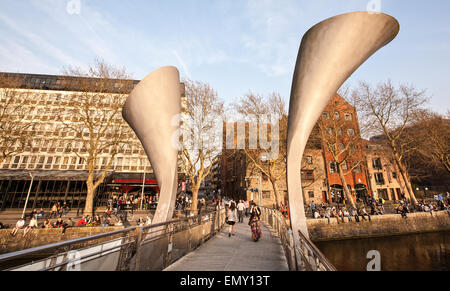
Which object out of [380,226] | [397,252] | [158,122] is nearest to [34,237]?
[158,122]

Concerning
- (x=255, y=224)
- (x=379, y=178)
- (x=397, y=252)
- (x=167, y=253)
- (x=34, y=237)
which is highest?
(x=379, y=178)

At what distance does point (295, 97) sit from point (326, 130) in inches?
775

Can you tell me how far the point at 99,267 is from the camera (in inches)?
112

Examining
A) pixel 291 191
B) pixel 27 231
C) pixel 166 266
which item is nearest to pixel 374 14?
pixel 291 191

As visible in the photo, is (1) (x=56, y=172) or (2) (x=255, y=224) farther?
(1) (x=56, y=172)

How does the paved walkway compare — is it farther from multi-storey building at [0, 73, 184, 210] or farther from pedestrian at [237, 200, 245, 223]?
multi-storey building at [0, 73, 184, 210]

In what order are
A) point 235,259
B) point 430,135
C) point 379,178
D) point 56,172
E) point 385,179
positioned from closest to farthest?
point 235,259 < point 430,135 < point 56,172 < point 385,179 < point 379,178

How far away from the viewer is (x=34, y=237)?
41.4ft

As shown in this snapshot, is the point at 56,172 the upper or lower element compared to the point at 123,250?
upper

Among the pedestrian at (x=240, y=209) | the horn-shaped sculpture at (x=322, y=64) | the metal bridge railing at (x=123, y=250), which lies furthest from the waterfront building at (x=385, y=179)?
the metal bridge railing at (x=123, y=250)

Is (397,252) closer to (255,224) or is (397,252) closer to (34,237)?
(255,224)

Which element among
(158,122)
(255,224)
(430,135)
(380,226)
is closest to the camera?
(158,122)

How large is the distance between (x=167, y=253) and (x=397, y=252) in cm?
1640
